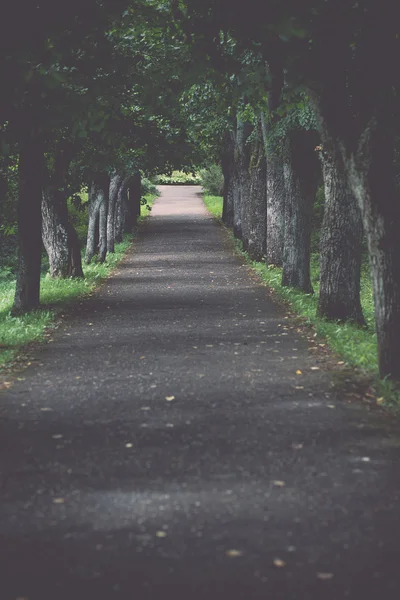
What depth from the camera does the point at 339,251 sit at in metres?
15.9

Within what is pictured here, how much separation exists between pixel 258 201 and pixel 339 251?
1417cm

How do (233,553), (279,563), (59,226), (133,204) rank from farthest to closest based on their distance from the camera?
(133,204), (59,226), (233,553), (279,563)

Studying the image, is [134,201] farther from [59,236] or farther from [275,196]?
[59,236]

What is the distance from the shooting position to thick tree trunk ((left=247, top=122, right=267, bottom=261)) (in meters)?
29.6

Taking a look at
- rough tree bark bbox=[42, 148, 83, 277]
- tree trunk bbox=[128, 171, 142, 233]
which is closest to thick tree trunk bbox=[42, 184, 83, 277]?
rough tree bark bbox=[42, 148, 83, 277]

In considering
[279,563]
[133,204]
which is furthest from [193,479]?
[133,204]

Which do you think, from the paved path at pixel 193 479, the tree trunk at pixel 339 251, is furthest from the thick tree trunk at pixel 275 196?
the paved path at pixel 193 479

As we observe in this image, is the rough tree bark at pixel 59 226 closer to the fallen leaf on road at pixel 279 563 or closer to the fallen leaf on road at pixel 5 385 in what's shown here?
the fallen leaf on road at pixel 5 385

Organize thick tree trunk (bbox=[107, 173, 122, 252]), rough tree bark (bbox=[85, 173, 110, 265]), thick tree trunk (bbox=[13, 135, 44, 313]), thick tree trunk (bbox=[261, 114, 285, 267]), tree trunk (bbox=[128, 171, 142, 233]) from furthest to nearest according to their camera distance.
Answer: tree trunk (bbox=[128, 171, 142, 233]), thick tree trunk (bbox=[107, 173, 122, 252]), rough tree bark (bbox=[85, 173, 110, 265]), thick tree trunk (bbox=[261, 114, 285, 267]), thick tree trunk (bbox=[13, 135, 44, 313])

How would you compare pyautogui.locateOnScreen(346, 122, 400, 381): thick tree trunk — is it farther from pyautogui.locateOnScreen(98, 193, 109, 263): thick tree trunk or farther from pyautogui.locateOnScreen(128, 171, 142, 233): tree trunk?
pyautogui.locateOnScreen(128, 171, 142, 233): tree trunk

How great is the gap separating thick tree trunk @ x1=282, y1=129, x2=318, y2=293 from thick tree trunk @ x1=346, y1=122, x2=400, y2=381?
34.8 feet

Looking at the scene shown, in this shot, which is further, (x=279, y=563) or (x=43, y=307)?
(x=43, y=307)

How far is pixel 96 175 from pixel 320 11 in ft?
64.3

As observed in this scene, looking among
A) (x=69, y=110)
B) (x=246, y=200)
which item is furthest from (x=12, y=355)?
(x=246, y=200)
